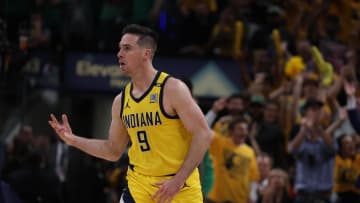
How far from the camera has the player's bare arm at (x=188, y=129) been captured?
630 centimetres

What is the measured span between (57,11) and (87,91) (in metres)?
1.53

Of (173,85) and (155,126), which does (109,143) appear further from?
(173,85)

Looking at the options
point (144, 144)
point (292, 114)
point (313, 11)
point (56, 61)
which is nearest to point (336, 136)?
point (292, 114)

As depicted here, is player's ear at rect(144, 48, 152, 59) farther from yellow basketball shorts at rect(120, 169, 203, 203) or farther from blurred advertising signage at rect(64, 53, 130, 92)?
blurred advertising signage at rect(64, 53, 130, 92)

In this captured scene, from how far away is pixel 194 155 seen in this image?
20.8 feet

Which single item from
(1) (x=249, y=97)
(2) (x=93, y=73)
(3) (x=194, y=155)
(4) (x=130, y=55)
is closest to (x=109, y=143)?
(4) (x=130, y=55)

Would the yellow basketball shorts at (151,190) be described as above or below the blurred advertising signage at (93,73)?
above

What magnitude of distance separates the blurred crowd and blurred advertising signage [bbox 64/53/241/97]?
5.4 inches

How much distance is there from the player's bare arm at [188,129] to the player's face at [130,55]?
33cm

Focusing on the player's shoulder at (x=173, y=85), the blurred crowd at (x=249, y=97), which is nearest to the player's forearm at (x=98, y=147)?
the player's shoulder at (x=173, y=85)

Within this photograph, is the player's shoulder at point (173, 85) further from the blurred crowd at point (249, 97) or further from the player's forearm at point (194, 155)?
the blurred crowd at point (249, 97)

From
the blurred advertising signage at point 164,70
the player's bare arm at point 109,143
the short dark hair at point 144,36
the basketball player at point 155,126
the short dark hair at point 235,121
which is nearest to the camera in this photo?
the basketball player at point 155,126

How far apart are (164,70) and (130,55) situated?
680 centimetres

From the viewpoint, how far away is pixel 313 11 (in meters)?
14.7
